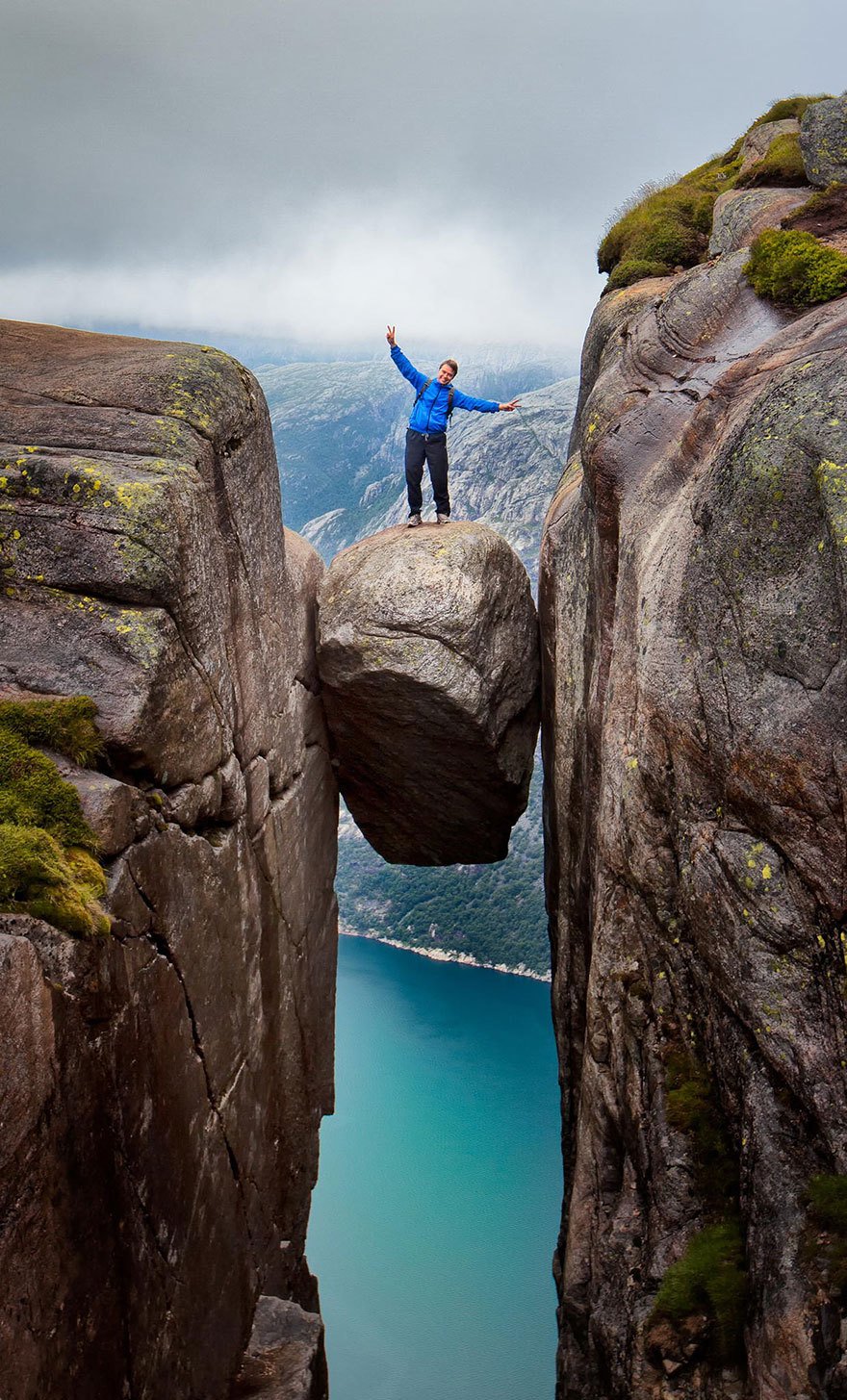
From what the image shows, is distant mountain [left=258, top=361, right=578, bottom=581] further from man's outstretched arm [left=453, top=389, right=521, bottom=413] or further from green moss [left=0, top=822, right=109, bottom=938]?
green moss [left=0, top=822, right=109, bottom=938]

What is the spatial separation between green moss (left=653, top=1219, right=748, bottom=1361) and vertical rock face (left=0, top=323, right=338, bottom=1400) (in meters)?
4.45

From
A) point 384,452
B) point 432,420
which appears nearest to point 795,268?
point 432,420

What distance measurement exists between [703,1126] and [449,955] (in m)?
53.8

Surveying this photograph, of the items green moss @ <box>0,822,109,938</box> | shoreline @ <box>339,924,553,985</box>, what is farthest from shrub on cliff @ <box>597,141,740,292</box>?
shoreline @ <box>339,924,553,985</box>

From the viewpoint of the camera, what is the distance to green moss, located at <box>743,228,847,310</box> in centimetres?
1040

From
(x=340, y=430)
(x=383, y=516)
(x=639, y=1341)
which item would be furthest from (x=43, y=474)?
(x=340, y=430)

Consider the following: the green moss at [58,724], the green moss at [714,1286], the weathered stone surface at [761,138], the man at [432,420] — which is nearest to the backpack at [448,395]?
the man at [432,420]

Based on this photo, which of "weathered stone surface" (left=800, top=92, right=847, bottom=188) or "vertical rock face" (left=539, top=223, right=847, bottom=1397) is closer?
"vertical rock face" (left=539, top=223, right=847, bottom=1397)

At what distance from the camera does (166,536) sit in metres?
9.59

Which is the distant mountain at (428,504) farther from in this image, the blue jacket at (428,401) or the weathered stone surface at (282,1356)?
the weathered stone surface at (282,1356)

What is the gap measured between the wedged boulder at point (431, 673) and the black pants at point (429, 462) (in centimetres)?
63

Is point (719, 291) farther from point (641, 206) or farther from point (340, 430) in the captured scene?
point (340, 430)

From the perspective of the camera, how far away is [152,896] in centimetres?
904

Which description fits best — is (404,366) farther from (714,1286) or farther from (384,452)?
(384,452)
